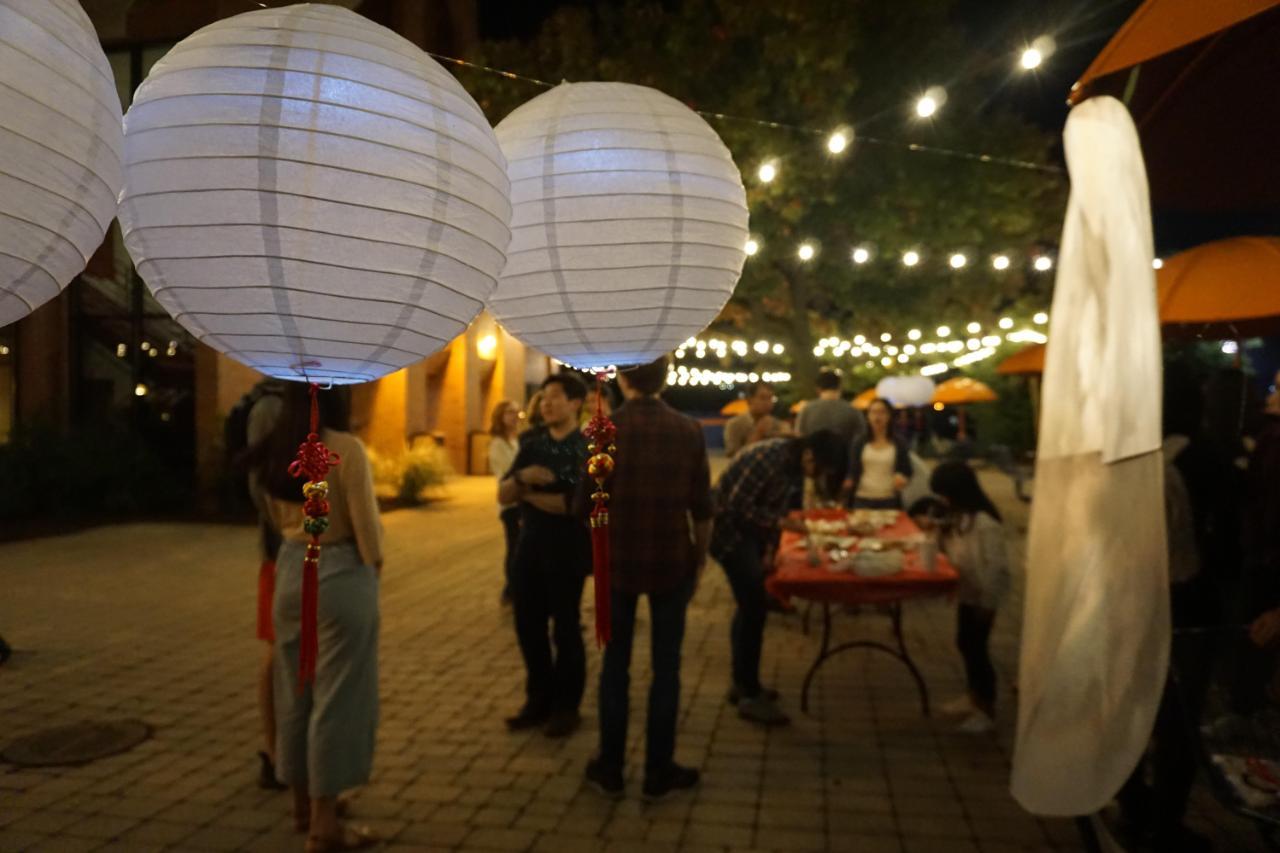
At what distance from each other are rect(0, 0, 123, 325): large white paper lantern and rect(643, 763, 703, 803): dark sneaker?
10.5 ft

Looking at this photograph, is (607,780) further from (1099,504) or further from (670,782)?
(1099,504)

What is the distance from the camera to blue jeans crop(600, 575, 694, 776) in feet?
12.8

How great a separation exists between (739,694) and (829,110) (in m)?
10.9

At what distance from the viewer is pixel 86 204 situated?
1.55 m

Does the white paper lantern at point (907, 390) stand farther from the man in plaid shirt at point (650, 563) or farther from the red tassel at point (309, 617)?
the red tassel at point (309, 617)

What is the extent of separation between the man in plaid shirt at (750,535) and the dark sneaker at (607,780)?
1.16 meters

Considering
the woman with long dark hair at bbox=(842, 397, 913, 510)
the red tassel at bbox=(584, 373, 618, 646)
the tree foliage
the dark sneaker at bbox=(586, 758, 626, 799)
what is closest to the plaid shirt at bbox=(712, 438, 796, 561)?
the dark sneaker at bbox=(586, 758, 626, 799)

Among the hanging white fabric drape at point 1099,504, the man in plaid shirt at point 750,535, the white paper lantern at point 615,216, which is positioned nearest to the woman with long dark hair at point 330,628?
the white paper lantern at point 615,216

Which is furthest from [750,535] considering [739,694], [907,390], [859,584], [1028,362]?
[907,390]

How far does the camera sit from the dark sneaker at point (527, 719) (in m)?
4.67

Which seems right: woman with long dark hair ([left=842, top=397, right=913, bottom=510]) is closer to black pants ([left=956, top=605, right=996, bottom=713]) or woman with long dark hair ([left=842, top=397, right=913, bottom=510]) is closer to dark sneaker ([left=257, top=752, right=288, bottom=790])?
black pants ([left=956, top=605, right=996, bottom=713])

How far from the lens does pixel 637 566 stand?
385cm

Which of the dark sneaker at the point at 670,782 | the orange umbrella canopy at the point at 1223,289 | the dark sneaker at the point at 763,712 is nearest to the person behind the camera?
the orange umbrella canopy at the point at 1223,289

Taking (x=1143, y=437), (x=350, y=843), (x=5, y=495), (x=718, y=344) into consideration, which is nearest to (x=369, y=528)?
(x=350, y=843)
